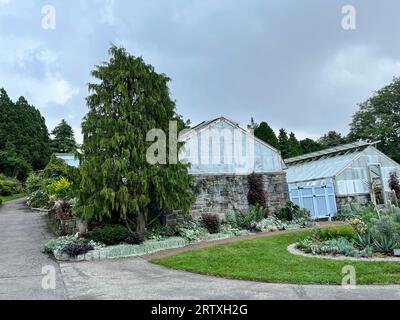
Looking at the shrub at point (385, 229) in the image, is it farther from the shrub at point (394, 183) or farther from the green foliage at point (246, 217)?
the shrub at point (394, 183)

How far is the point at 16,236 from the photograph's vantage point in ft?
45.0

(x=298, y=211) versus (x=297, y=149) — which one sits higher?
(x=297, y=149)

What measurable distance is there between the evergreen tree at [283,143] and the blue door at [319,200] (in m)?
14.4

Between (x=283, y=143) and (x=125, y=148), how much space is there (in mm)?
27325

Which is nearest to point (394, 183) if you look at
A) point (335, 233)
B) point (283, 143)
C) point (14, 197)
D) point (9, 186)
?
point (335, 233)

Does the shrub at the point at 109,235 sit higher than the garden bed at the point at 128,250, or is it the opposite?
the shrub at the point at 109,235

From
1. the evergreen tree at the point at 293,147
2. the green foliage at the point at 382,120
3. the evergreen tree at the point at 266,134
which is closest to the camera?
the evergreen tree at the point at 266,134

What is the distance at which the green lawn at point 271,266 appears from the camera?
6.70 meters

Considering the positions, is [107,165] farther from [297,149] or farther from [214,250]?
[297,149]

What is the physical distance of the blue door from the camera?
19.2m

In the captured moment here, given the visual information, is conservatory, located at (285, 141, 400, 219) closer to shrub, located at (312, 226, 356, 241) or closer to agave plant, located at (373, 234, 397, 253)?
shrub, located at (312, 226, 356, 241)
